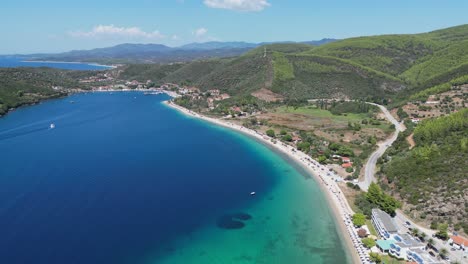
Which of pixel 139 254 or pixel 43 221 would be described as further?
pixel 43 221

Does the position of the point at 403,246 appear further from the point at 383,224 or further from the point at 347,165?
the point at 347,165

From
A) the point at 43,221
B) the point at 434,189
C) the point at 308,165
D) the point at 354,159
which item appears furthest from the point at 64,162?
the point at 434,189

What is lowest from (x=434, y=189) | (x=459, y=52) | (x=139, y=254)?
(x=139, y=254)

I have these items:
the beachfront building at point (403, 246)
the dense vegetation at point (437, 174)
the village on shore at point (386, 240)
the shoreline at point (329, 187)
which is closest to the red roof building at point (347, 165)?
the shoreline at point (329, 187)

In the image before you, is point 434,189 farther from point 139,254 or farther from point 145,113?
point 145,113

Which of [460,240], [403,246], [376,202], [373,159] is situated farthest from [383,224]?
[373,159]
